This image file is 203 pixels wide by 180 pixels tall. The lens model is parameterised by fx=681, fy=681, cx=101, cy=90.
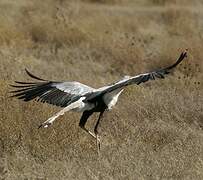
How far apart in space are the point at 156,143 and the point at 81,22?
6.77m

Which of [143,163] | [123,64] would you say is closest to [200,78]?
[123,64]

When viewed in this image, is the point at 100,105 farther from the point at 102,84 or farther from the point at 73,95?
the point at 102,84

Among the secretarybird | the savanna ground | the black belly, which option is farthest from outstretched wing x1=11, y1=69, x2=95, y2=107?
the savanna ground

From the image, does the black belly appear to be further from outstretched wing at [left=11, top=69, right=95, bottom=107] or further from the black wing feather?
the black wing feather

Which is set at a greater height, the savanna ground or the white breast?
the white breast

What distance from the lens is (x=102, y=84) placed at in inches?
379

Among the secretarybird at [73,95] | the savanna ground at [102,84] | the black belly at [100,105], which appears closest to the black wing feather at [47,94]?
the secretarybird at [73,95]

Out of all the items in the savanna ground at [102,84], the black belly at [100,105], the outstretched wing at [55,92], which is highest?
the outstretched wing at [55,92]

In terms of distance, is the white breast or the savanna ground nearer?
the white breast

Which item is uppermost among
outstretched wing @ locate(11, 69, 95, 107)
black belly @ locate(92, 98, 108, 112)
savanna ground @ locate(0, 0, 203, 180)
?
outstretched wing @ locate(11, 69, 95, 107)

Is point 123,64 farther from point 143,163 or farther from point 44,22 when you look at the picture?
point 143,163

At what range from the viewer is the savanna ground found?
6219 mm

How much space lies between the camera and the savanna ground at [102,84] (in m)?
6.22

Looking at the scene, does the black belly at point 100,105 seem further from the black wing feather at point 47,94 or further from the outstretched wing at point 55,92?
the black wing feather at point 47,94
